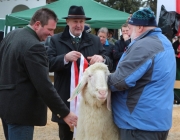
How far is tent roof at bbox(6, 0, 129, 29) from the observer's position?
1237 centimetres

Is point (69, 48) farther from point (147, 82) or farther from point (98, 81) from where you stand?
point (147, 82)

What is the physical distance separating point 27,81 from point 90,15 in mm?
9764

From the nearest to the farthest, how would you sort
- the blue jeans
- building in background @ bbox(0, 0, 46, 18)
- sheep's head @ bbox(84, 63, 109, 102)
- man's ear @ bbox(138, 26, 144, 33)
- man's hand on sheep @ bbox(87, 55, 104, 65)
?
man's ear @ bbox(138, 26, 144, 33) → sheep's head @ bbox(84, 63, 109, 102) → the blue jeans → man's hand on sheep @ bbox(87, 55, 104, 65) → building in background @ bbox(0, 0, 46, 18)

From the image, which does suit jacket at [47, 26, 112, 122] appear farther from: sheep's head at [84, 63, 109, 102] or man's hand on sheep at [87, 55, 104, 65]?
sheep's head at [84, 63, 109, 102]

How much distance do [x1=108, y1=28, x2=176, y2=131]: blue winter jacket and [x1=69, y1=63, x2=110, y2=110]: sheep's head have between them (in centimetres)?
20

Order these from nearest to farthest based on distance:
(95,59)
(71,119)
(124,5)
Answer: (71,119) < (95,59) < (124,5)

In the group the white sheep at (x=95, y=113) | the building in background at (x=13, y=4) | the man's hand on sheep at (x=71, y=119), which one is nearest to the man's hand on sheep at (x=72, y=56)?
the white sheep at (x=95, y=113)

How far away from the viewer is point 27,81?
11.0 feet

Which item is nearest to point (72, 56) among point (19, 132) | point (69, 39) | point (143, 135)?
point (69, 39)

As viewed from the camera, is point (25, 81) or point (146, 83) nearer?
point (146, 83)

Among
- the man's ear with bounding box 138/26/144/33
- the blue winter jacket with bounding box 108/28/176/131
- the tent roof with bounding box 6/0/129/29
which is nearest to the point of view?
the blue winter jacket with bounding box 108/28/176/131

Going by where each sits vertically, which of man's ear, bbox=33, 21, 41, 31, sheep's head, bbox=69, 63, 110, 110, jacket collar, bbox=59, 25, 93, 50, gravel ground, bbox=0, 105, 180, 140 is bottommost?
gravel ground, bbox=0, 105, 180, 140

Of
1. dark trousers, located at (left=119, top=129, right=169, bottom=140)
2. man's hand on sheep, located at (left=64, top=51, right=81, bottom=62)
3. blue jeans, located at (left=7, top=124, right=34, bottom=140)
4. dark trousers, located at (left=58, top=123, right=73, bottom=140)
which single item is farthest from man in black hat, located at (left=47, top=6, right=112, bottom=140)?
dark trousers, located at (left=119, top=129, right=169, bottom=140)

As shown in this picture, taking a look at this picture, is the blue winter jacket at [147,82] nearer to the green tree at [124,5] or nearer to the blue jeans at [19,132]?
the blue jeans at [19,132]
